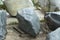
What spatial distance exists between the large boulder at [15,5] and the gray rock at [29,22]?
0.39 meters

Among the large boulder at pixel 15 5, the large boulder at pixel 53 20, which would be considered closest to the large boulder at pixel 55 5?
the large boulder at pixel 15 5

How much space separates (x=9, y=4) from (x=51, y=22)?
68 cm

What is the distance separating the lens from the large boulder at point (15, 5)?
2.31m

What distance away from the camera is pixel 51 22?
6.11 ft

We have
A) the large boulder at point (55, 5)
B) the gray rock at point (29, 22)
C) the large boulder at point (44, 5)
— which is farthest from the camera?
the large boulder at point (44, 5)

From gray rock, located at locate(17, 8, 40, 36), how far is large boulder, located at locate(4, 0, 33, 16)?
39 centimetres

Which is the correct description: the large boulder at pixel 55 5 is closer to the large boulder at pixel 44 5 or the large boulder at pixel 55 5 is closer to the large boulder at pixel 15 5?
the large boulder at pixel 44 5

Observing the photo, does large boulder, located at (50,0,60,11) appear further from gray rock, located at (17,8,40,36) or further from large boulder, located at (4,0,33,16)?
gray rock, located at (17,8,40,36)

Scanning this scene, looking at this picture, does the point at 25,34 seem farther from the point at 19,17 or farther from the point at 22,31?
the point at 19,17

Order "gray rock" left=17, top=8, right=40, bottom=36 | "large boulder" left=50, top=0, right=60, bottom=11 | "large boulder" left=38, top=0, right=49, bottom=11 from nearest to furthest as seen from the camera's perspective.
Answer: "gray rock" left=17, top=8, right=40, bottom=36, "large boulder" left=50, top=0, right=60, bottom=11, "large boulder" left=38, top=0, right=49, bottom=11

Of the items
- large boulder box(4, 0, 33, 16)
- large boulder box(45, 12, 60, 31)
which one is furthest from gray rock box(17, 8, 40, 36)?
large boulder box(4, 0, 33, 16)

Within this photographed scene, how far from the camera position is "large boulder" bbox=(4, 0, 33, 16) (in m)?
2.31

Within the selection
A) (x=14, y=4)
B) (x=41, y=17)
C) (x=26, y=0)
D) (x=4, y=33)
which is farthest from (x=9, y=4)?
(x=4, y=33)

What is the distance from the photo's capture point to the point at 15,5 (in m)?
2.34
